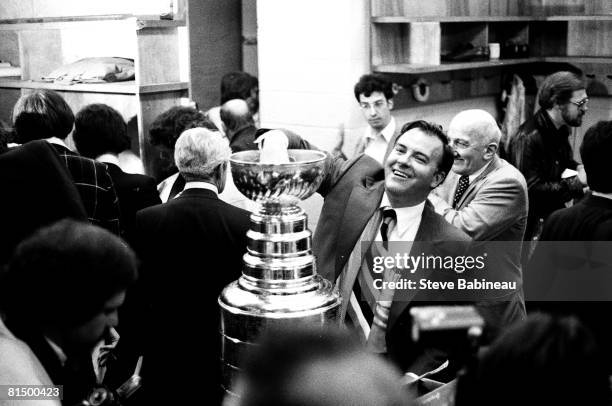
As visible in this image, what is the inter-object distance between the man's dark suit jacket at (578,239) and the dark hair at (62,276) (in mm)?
1465

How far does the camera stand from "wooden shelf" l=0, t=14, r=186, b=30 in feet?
13.3

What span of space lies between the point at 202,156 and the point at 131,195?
0.70 metres

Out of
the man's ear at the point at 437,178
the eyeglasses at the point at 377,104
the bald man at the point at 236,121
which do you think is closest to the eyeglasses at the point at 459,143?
the man's ear at the point at 437,178

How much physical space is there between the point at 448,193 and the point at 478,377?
2455mm

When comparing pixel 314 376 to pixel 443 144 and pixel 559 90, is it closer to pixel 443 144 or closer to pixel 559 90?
pixel 443 144

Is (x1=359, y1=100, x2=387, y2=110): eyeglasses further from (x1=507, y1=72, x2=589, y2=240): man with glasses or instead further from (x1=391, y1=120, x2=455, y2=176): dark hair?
(x1=391, y1=120, x2=455, y2=176): dark hair

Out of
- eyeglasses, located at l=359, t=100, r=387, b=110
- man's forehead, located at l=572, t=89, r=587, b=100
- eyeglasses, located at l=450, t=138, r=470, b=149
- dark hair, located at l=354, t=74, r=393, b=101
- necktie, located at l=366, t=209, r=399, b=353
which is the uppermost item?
dark hair, located at l=354, t=74, r=393, b=101

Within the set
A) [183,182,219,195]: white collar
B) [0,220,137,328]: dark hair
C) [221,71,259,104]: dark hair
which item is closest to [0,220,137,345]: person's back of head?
[0,220,137,328]: dark hair

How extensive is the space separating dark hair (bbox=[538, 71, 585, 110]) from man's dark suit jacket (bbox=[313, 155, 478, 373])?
1.71m

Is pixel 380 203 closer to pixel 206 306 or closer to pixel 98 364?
pixel 206 306

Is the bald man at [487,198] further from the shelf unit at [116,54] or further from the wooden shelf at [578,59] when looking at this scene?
the wooden shelf at [578,59]

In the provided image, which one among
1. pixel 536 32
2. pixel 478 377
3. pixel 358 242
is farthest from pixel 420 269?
pixel 536 32

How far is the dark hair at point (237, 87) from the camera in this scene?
16.1 ft

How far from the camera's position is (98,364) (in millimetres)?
2156
